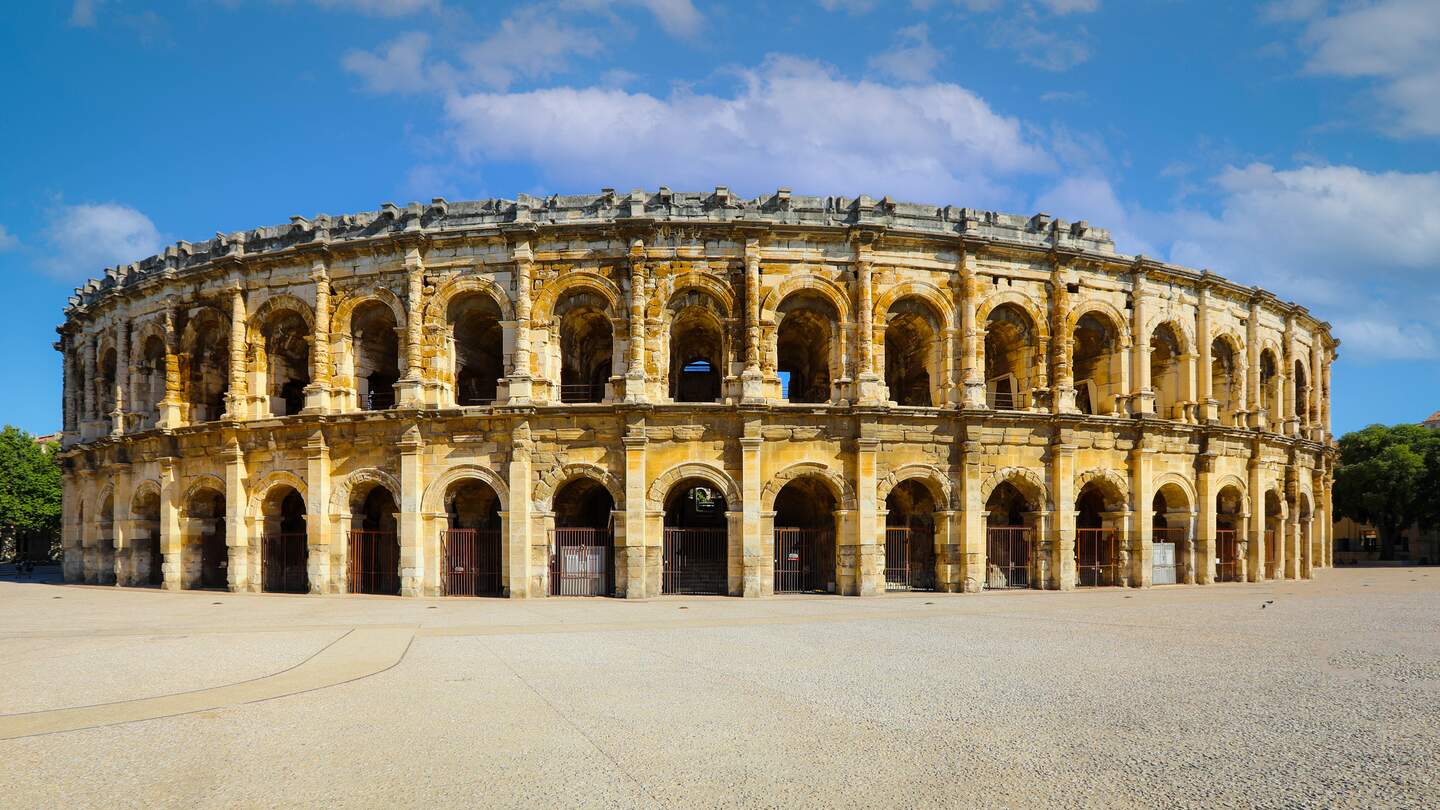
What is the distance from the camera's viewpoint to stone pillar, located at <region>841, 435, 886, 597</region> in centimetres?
1877

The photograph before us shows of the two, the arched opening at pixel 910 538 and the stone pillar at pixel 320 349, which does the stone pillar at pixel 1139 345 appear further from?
the stone pillar at pixel 320 349

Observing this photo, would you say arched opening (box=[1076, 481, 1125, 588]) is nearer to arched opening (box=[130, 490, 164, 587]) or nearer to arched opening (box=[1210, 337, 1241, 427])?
arched opening (box=[1210, 337, 1241, 427])

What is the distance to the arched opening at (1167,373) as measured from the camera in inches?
902

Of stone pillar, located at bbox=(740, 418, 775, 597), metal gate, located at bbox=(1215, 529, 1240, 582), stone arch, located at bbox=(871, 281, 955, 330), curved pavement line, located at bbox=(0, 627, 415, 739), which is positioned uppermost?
stone arch, located at bbox=(871, 281, 955, 330)

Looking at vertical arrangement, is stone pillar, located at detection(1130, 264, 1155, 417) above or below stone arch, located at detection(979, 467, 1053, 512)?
above

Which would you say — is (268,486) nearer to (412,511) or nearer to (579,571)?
(412,511)

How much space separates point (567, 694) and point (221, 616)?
1072 cm

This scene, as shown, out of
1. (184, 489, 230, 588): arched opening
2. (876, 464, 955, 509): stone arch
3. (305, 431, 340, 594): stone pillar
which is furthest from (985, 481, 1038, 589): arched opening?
(184, 489, 230, 588): arched opening

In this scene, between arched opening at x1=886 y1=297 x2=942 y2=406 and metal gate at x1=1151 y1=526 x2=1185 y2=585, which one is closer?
arched opening at x1=886 y1=297 x2=942 y2=406

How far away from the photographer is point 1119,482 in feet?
70.0

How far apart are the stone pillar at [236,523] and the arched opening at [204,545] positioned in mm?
1266

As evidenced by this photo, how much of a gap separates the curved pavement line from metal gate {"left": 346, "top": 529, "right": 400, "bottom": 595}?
9147 millimetres

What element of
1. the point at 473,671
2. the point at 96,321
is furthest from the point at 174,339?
the point at 473,671

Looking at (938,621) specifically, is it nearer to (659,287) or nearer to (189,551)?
(659,287)
